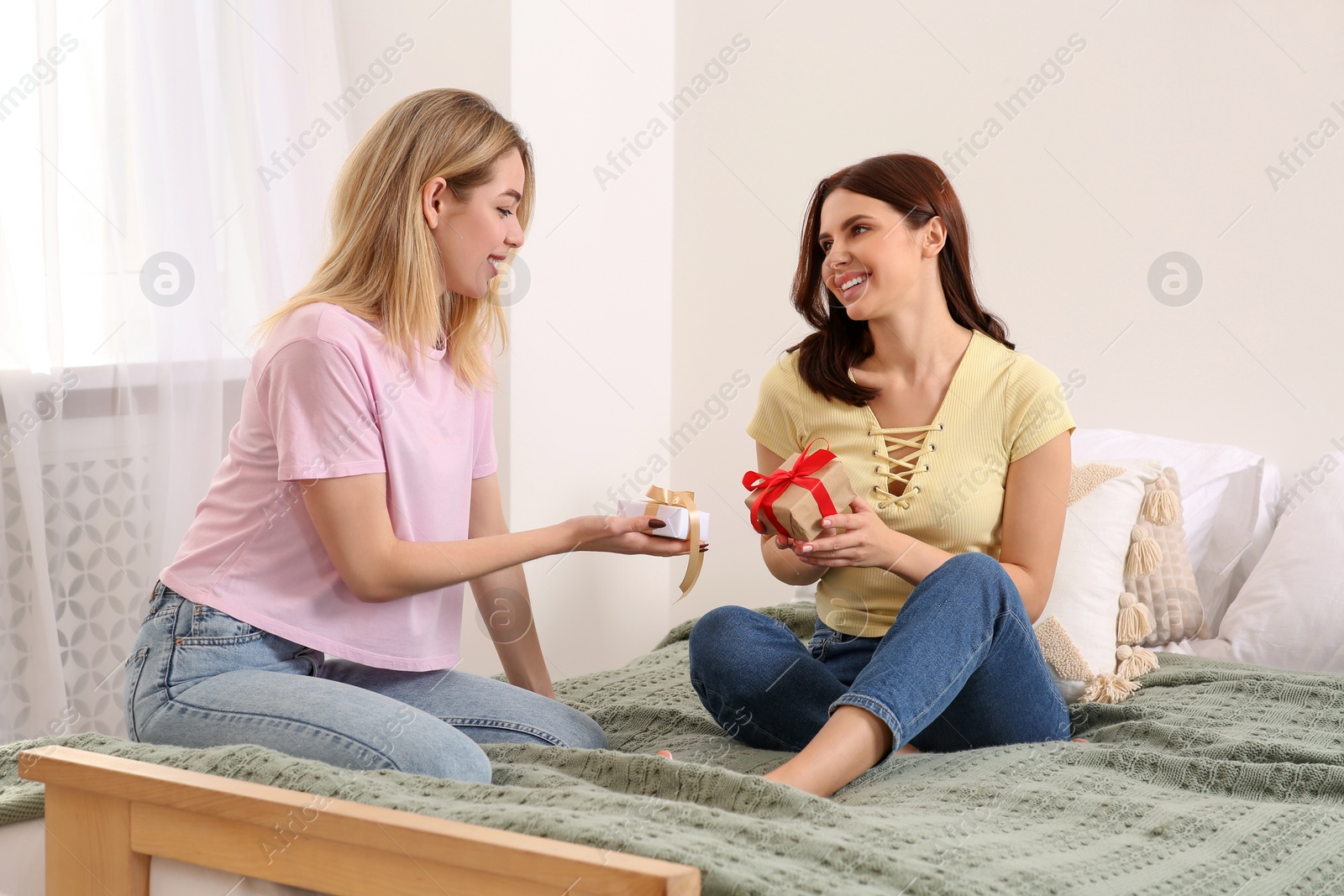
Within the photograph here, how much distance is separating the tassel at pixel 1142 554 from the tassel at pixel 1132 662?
0.12 m

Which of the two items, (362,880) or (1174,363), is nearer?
(362,880)

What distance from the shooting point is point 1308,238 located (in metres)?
2.03

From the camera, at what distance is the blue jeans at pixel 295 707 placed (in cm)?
116

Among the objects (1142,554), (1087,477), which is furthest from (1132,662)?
(1087,477)

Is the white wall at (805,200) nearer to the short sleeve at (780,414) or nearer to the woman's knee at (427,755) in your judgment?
the short sleeve at (780,414)

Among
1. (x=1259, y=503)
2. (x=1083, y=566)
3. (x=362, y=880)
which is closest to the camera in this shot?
(x=362, y=880)

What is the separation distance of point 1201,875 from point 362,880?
69cm

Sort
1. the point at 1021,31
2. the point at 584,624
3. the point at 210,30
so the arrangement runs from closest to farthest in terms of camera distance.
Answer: the point at 210,30 → the point at 1021,31 → the point at 584,624

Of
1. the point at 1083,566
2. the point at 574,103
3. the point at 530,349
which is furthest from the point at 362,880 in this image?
the point at 574,103

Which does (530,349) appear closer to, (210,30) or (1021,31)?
(210,30)

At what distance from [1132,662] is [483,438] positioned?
1006mm

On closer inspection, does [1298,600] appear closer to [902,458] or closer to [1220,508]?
[1220,508]

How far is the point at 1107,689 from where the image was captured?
1604 mm

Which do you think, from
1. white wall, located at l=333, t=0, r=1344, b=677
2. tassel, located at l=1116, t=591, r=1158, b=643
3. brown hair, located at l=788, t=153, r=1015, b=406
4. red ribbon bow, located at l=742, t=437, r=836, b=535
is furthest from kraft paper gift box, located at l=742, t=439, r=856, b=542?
white wall, located at l=333, t=0, r=1344, b=677
